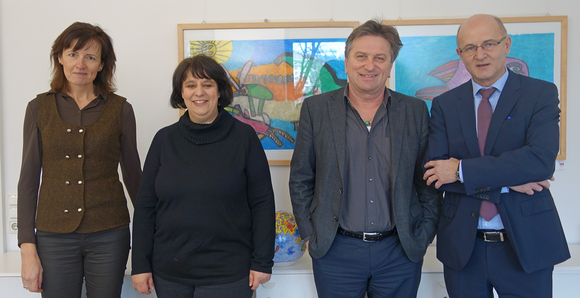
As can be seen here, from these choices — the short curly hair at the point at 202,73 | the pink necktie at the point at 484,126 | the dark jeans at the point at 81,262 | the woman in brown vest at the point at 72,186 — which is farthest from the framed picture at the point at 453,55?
the dark jeans at the point at 81,262

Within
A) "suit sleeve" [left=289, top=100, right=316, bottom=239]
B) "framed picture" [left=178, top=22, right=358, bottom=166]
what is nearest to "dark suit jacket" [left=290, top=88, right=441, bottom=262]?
"suit sleeve" [left=289, top=100, right=316, bottom=239]

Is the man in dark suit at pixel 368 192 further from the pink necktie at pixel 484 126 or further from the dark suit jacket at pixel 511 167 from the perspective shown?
the pink necktie at pixel 484 126

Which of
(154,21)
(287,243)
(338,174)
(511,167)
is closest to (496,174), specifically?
(511,167)

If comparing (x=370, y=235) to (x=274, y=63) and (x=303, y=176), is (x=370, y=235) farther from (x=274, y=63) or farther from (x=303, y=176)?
(x=274, y=63)

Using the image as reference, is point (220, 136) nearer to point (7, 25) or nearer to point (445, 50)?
point (445, 50)

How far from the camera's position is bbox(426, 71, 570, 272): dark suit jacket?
1457 millimetres

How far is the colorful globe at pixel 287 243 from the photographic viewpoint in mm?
2086

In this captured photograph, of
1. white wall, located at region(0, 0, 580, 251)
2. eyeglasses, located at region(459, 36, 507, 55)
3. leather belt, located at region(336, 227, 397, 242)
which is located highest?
white wall, located at region(0, 0, 580, 251)

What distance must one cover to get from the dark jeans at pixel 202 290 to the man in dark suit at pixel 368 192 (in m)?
0.36

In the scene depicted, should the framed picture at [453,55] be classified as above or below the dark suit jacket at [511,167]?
above

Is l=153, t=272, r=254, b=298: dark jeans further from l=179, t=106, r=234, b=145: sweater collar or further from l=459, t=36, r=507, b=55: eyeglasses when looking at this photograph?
l=459, t=36, r=507, b=55: eyeglasses

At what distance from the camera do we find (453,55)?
245cm

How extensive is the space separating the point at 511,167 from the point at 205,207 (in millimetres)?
1204

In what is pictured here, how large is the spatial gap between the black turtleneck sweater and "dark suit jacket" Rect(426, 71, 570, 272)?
794 mm
